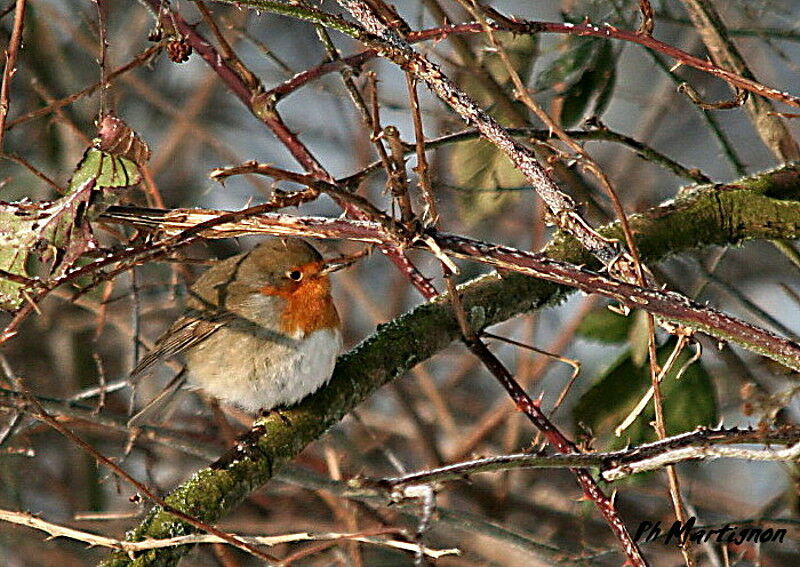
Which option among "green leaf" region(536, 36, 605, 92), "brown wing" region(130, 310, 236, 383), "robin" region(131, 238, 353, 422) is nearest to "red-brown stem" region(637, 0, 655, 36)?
"green leaf" region(536, 36, 605, 92)

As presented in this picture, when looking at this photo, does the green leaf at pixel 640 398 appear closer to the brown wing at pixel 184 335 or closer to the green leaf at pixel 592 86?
the green leaf at pixel 592 86

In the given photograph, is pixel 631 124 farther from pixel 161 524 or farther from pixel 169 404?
pixel 161 524

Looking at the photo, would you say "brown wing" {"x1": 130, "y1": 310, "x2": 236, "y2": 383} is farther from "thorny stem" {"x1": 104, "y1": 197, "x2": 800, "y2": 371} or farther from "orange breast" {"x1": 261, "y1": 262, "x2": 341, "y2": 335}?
"thorny stem" {"x1": 104, "y1": 197, "x2": 800, "y2": 371}

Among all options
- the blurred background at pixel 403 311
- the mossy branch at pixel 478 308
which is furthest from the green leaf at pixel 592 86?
the mossy branch at pixel 478 308

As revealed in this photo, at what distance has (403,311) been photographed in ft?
16.1

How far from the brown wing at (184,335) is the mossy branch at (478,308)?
0.65m

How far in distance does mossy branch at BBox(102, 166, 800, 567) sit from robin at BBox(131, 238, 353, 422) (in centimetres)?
34

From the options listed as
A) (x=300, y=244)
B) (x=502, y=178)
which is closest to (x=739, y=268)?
(x=502, y=178)

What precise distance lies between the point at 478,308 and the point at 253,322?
0.77 m

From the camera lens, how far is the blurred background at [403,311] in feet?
9.18

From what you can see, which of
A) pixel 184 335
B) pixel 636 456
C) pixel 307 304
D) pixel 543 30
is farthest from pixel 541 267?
pixel 184 335

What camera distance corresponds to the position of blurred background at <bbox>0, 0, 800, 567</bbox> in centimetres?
280

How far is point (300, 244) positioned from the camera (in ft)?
9.45

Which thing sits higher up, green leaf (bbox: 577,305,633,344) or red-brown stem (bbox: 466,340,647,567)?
green leaf (bbox: 577,305,633,344)
